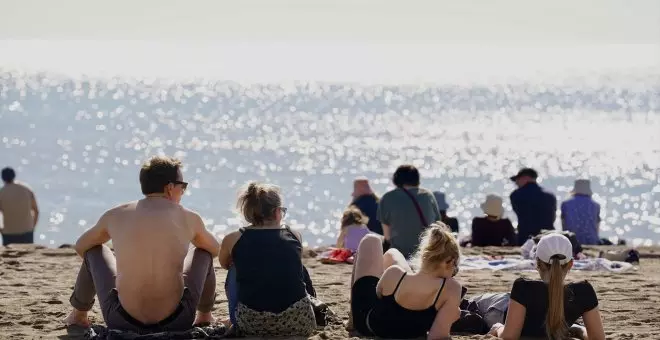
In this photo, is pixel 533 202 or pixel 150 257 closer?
pixel 150 257

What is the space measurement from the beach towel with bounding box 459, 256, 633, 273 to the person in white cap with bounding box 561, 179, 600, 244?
218 centimetres

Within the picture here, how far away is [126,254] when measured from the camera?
24.9ft

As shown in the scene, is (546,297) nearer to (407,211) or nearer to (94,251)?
(94,251)

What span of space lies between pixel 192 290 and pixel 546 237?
193 centimetres

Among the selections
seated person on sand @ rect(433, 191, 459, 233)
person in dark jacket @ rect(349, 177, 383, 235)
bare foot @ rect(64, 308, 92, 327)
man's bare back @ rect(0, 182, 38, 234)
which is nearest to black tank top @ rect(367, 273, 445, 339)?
bare foot @ rect(64, 308, 92, 327)

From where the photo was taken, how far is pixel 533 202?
13.6 metres

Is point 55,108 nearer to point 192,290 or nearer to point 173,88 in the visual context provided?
point 173,88

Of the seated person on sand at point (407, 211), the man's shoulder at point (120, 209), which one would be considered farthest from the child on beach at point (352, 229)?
the man's shoulder at point (120, 209)

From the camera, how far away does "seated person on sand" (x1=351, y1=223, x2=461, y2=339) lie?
755 cm

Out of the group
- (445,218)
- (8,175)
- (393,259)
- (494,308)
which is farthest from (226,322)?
(8,175)

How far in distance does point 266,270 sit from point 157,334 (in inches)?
26.8

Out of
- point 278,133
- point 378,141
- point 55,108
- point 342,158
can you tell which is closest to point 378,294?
point 342,158

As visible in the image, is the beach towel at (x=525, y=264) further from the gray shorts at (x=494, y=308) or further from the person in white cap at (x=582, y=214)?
the gray shorts at (x=494, y=308)

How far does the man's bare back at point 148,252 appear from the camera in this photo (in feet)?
24.9
